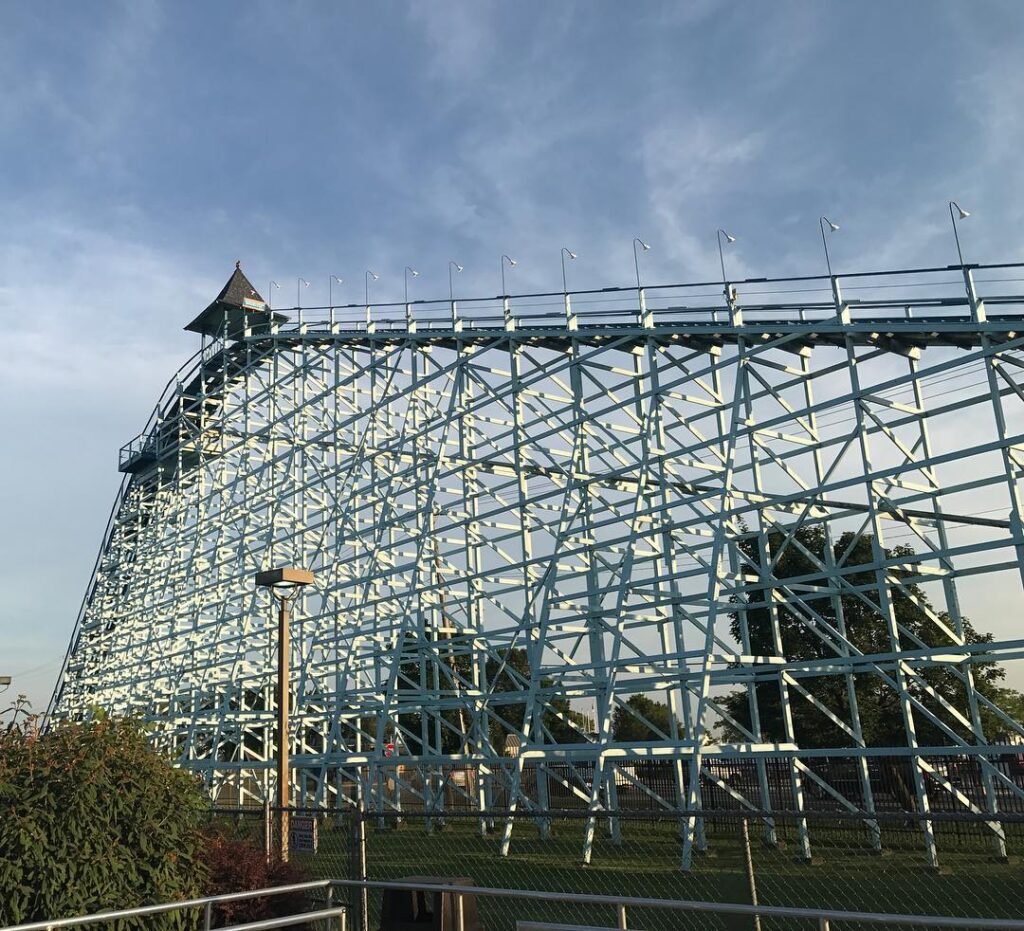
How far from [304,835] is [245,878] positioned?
1.48 metres

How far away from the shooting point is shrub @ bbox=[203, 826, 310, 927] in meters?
7.18

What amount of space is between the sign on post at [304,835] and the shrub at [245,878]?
0.65 m

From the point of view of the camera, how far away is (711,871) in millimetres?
11172

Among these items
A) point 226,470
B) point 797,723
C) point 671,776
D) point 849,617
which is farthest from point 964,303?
point 226,470

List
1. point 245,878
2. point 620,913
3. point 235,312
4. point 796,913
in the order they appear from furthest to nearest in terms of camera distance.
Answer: point 235,312
point 245,878
point 620,913
point 796,913

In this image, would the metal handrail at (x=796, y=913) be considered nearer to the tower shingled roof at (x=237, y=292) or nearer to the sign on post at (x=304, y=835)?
the sign on post at (x=304, y=835)

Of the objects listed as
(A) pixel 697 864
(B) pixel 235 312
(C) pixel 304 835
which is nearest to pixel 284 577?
(C) pixel 304 835

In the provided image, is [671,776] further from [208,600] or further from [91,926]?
[91,926]

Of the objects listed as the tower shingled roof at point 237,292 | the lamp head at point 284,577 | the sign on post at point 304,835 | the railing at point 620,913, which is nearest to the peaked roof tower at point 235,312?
the tower shingled roof at point 237,292

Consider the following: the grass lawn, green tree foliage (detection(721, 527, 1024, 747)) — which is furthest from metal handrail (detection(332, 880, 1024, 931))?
green tree foliage (detection(721, 527, 1024, 747))

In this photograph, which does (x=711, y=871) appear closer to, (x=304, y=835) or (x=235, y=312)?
(x=304, y=835)

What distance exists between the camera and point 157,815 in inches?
260

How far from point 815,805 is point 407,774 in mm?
16514

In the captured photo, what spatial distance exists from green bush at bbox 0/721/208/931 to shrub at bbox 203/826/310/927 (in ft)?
1.83
